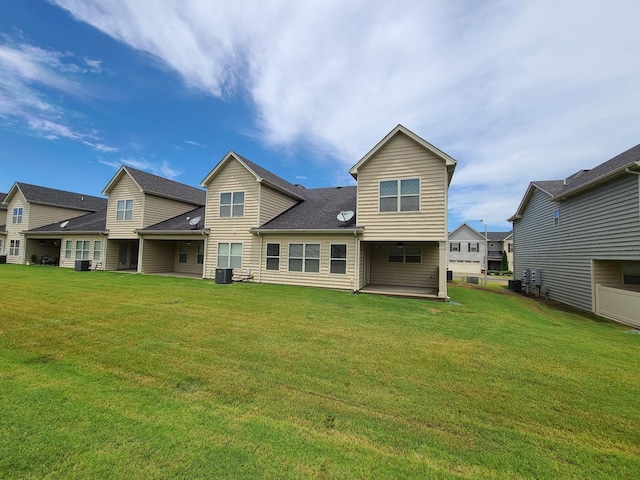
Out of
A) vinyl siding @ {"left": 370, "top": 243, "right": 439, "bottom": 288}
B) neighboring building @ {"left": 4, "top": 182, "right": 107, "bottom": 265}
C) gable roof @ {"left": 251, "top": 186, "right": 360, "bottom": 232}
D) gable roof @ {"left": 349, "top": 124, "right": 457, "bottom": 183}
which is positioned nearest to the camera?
gable roof @ {"left": 349, "top": 124, "right": 457, "bottom": 183}

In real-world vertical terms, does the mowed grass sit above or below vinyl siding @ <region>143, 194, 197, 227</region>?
below

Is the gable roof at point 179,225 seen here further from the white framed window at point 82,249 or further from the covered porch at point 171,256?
the white framed window at point 82,249

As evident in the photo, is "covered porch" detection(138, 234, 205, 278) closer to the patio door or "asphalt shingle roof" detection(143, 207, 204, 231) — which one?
"asphalt shingle roof" detection(143, 207, 204, 231)

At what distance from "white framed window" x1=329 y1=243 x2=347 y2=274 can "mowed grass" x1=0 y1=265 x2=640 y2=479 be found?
21.2ft

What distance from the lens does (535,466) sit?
2477mm

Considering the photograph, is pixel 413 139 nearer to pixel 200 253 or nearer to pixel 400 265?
pixel 400 265

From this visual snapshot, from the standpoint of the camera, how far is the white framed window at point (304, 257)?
14.0 metres

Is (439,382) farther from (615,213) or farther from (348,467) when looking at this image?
(615,213)

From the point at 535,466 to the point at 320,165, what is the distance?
28056mm

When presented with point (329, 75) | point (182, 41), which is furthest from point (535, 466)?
point (182, 41)

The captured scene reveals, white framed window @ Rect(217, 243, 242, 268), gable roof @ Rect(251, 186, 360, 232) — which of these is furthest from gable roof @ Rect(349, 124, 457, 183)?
white framed window @ Rect(217, 243, 242, 268)

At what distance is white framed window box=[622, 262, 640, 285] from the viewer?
36.9ft

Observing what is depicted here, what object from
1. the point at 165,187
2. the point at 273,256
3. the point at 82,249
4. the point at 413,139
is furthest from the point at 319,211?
the point at 82,249

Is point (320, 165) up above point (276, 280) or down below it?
above
